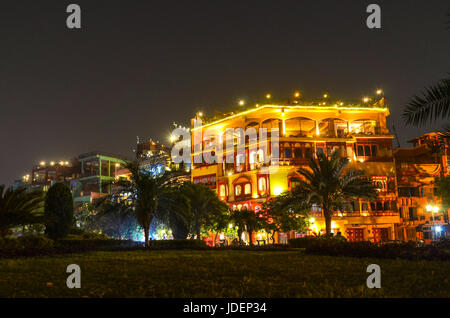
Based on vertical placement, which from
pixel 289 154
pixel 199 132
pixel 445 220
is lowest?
pixel 445 220

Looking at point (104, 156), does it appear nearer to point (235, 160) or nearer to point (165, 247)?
point (235, 160)

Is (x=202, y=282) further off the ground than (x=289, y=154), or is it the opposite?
(x=289, y=154)

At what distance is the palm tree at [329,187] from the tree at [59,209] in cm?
1431

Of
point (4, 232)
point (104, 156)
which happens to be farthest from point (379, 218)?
point (104, 156)

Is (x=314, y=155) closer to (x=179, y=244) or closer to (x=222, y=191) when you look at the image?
(x=222, y=191)

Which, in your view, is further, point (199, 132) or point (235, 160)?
point (199, 132)

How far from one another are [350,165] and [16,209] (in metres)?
41.6

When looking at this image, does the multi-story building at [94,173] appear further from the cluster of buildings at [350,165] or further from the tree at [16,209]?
the tree at [16,209]

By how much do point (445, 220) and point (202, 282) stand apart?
53.4 metres

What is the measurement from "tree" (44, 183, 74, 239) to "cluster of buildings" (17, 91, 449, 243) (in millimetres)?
28822

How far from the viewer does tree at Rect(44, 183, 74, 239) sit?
22.9m

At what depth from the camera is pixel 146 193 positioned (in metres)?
24.9
